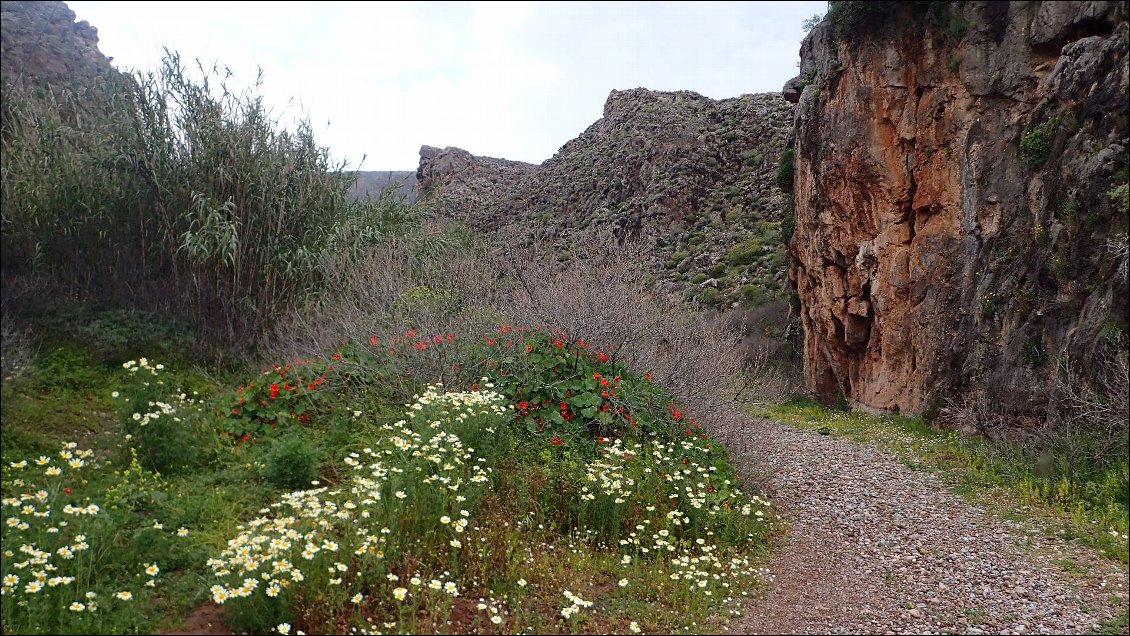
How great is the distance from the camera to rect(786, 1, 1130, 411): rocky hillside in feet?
25.5

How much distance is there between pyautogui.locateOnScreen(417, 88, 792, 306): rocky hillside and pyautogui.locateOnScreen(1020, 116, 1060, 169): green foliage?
12734mm

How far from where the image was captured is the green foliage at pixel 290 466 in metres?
5.00

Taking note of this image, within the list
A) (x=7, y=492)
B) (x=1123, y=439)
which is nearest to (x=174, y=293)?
(x=7, y=492)

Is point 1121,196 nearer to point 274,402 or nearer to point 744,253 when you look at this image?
point 274,402

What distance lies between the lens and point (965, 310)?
1072cm

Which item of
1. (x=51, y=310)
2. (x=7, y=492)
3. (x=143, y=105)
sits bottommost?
(x=7, y=492)

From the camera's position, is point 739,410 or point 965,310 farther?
point 965,310

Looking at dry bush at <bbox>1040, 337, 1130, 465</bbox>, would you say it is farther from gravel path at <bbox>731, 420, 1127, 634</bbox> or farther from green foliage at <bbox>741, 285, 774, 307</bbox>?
green foliage at <bbox>741, 285, 774, 307</bbox>

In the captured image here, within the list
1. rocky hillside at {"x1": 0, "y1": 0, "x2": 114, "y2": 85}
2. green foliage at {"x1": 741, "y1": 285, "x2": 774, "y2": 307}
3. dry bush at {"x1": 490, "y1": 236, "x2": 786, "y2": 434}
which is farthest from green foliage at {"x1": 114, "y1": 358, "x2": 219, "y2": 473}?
green foliage at {"x1": 741, "y1": 285, "x2": 774, "y2": 307}

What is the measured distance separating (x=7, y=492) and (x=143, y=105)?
640cm

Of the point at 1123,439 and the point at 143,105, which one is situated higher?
the point at 143,105

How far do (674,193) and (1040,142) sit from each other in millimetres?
21505

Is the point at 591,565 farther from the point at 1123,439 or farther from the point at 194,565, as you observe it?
the point at 1123,439

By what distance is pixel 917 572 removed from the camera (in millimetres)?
5172
